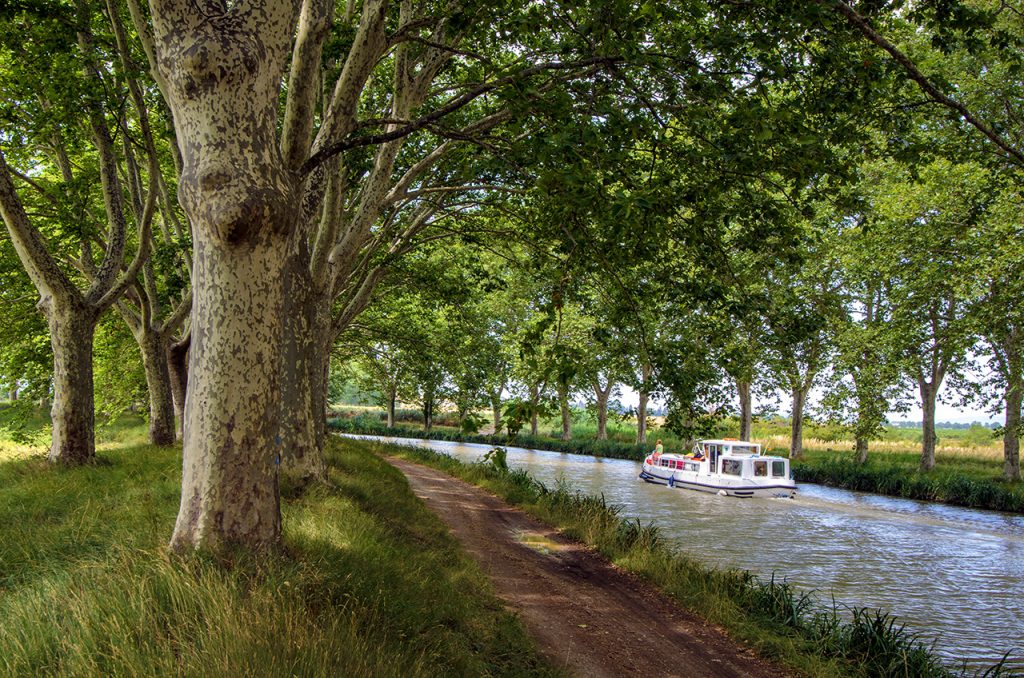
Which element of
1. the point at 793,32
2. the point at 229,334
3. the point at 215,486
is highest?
the point at 793,32

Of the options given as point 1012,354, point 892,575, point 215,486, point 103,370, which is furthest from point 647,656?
point 103,370

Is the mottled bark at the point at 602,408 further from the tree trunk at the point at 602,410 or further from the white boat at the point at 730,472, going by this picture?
the white boat at the point at 730,472

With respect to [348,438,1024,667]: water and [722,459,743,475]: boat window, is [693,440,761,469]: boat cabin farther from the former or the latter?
[348,438,1024,667]: water

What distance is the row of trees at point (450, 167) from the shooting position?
468 centimetres

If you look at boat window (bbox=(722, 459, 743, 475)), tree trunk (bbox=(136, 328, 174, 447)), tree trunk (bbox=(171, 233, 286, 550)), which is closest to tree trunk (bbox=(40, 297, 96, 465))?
tree trunk (bbox=(136, 328, 174, 447))

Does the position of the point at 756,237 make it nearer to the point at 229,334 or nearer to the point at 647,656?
the point at 647,656

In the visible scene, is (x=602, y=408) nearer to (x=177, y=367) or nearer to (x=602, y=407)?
(x=602, y=407)

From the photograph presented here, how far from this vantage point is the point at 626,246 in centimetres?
761

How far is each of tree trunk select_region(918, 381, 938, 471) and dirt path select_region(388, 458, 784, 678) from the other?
23790 mm

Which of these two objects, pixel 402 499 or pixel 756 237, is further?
pixel 402 499

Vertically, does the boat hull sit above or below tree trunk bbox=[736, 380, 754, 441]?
below

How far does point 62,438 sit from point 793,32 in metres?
12.2

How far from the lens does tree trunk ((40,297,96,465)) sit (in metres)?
10.4

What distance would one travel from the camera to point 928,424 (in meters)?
29.6
